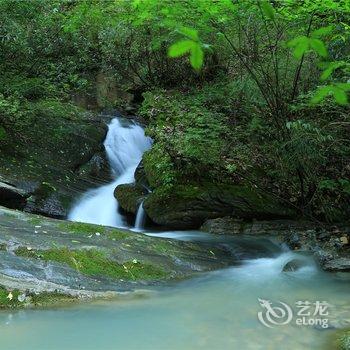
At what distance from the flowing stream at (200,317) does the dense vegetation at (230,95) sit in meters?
1.84

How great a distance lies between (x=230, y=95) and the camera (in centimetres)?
916

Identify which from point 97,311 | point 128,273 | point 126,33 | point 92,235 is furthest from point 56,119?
point 97,311

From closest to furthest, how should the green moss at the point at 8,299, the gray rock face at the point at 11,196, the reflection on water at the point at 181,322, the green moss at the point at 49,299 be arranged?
the reflection on water at the point at 181,322
the green moss at the point at 8,299
the green moss at the point at 49,299
the gray rock face at the point at 11,196

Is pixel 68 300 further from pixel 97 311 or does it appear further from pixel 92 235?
pixel 92 235

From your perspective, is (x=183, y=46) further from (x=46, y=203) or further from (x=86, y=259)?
(x=46, y=203)

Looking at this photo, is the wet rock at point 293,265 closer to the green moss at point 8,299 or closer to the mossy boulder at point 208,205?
the mossy boulder at point 208,205

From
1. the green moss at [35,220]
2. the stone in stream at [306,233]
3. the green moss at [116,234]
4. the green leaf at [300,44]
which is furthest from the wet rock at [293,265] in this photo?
the green leaf at [300,44]

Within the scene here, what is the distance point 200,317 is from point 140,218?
14.9ft

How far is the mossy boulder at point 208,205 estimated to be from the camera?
8.56 m

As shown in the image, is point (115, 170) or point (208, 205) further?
point (115, 170)

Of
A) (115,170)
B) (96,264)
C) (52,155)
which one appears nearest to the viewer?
(96,264)

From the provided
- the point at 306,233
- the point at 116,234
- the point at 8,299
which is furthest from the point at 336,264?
the point at 8,299

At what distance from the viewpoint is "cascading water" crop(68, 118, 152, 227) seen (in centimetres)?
954

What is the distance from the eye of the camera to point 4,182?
865cm
